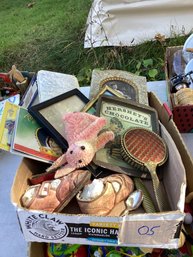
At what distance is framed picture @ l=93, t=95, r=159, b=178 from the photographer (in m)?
0.72

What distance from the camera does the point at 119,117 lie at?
781 mm

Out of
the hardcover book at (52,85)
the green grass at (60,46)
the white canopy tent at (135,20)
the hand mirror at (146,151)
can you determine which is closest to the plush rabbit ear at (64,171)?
the hand mirror at (146,151)

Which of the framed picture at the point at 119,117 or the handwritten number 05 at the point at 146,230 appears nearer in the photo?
the handwritten number 05 at the point at 146,230

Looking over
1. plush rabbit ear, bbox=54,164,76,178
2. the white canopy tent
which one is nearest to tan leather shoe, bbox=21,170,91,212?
plush rabbit ear, bbox=54,164,76,178

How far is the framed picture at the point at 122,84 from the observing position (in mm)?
859

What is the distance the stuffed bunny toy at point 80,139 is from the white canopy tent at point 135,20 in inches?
48.1

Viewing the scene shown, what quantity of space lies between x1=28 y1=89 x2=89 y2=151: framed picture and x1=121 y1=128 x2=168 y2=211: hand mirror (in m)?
0.13

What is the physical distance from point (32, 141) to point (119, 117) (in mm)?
191

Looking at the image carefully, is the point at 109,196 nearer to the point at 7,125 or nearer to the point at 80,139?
the point at 80,139

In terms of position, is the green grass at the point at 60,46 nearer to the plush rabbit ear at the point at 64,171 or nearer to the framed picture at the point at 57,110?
the framed picture at the point at 57,110

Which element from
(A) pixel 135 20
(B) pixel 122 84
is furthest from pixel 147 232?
(A) pixel 135 20

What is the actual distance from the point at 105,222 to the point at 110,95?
1.10ft

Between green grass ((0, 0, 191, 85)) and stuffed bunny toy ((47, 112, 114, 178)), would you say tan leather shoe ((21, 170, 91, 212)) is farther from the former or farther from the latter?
green grass ((0, 0, 191, 85))

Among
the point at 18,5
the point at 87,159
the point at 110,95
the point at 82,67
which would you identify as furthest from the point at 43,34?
the point at 87,159
